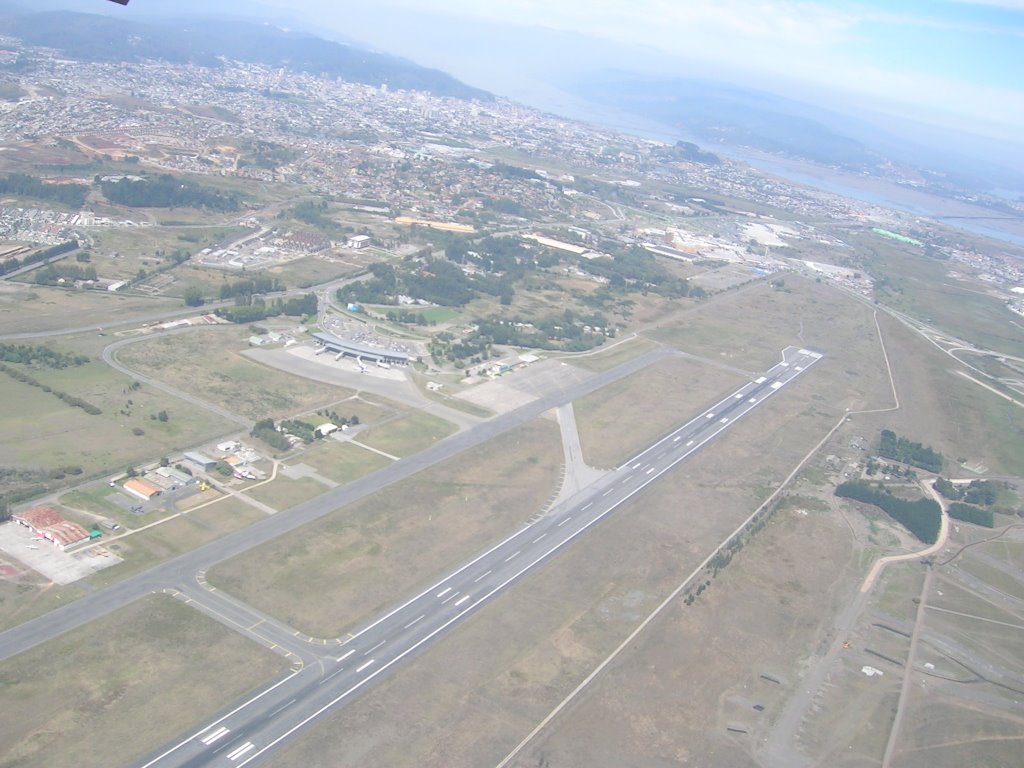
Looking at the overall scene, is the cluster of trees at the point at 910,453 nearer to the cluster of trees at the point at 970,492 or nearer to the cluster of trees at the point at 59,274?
the cluster of trees at the point at 970,492

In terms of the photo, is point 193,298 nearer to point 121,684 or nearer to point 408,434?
point 408,434

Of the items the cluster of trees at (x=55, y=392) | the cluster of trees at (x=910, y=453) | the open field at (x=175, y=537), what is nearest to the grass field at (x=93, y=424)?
the cluster of trees at (x=55, y=392)

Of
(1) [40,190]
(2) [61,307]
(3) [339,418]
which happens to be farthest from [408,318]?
(1) [40,190]

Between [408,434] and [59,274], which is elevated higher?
[408,434]

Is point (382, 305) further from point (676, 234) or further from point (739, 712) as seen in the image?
point (676, 234)

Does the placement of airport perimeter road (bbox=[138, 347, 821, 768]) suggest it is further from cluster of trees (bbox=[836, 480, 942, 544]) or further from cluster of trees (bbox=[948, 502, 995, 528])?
cluster of trees (bbox=[948, 502, 995, 528])

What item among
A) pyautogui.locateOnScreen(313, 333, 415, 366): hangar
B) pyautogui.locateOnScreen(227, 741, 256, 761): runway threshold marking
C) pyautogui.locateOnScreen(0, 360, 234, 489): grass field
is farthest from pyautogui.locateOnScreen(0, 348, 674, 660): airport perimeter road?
pyautogui.locateOnScreen(313, 333, 415, 366): hangar

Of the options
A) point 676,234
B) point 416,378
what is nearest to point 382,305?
point 416,378
